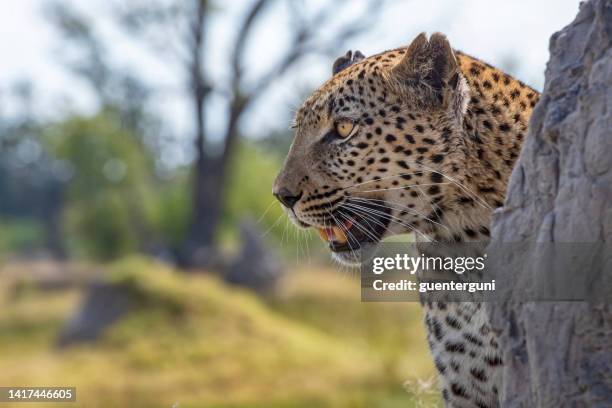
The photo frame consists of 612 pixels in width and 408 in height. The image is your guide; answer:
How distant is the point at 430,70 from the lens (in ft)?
13.7

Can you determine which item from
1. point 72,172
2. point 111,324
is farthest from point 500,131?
point 72,172

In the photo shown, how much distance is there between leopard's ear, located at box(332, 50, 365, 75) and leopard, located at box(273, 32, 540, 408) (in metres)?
0.52

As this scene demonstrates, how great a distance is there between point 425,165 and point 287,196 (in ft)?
2.37

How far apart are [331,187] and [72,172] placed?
35.1m

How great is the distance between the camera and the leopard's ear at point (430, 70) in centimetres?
416

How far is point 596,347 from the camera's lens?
120 inches

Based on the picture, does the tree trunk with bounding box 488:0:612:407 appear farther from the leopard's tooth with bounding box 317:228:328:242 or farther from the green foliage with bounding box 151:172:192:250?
the green foliage with bounding box 151:172:192:250

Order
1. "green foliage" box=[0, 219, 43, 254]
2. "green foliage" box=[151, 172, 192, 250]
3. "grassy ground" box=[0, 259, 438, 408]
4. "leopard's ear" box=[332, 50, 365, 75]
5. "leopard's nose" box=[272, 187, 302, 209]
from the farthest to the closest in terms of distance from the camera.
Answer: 1. "green foliage" box=[0, 219, 43, 254]
2. "green foliage" box=[151, 172, 192, 250]
3. "grassy ground" box=[0, 259, 438, 408]
4. "leopard's ear" box=[332, 50, 365, 75]
5. "leopard's nose" box=[272, 187, 302, 209]

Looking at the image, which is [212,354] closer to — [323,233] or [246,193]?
[323,233]

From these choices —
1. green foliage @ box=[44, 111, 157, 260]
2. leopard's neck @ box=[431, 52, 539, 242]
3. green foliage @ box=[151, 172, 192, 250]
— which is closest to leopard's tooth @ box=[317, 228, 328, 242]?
leopard's neck @ box=[431, 52, 539, 242]

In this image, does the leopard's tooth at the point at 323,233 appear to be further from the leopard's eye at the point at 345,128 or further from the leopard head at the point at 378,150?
the leopard's eye at the point at 345,128

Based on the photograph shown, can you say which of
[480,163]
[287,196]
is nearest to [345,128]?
[287,196]

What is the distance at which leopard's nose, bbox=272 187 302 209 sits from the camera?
4453mm

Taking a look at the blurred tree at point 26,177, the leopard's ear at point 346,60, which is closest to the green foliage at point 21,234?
the blurred tree at point 26,177
